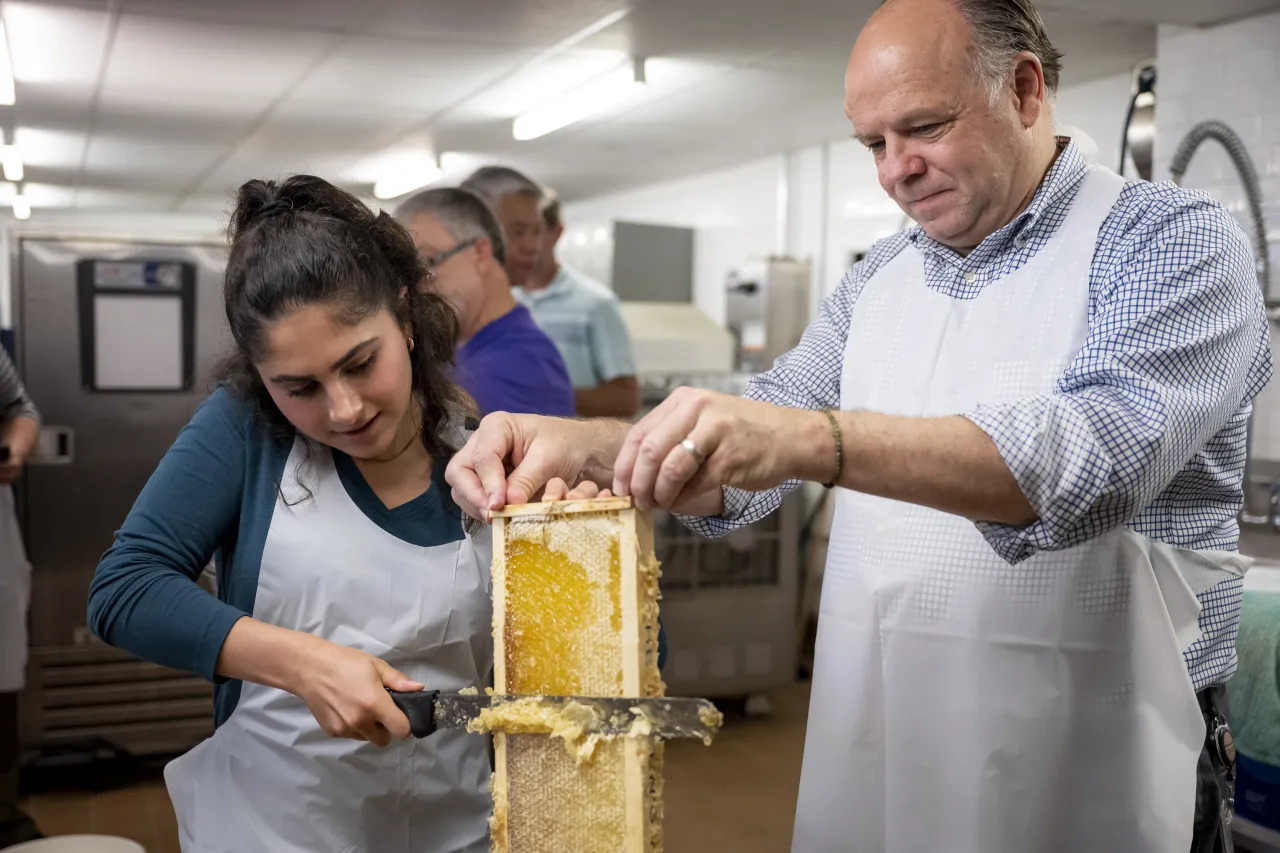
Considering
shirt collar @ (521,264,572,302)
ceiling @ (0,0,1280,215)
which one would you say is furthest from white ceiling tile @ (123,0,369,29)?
shirt collar @ (521,264,572,302)

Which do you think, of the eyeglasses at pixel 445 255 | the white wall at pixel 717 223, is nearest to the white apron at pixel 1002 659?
the eyeglasses at pixel 445 255

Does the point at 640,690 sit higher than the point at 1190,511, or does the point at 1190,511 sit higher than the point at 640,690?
the point at 1190,511

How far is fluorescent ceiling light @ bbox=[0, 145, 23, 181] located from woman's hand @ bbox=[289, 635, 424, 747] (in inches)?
308

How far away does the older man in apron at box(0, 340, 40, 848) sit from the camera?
359 cm

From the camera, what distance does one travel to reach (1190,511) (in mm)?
1506

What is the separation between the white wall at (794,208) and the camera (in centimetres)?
557

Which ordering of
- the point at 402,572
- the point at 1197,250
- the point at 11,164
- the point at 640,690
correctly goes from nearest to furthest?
the point at 640,690 < the point at 1197,250 < the point at 402,572 < the point at 11,164

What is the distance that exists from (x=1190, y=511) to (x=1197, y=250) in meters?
0.37

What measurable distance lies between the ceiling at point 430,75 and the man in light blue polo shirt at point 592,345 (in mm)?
970

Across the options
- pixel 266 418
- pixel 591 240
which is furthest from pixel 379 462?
pixel 591 240

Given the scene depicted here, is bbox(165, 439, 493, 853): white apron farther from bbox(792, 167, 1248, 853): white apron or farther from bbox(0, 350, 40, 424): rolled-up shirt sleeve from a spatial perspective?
bbox(0, 350, 40, 424): rolled-up shirt sleeve

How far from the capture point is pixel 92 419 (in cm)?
433

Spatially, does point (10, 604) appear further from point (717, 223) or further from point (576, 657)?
point (717, 223)

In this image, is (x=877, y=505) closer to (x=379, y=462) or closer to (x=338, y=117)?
(x=379, y=462)
